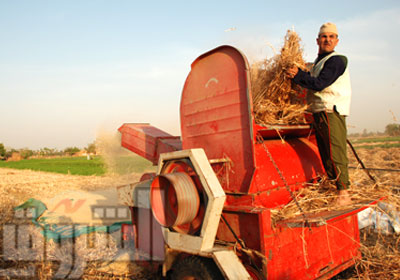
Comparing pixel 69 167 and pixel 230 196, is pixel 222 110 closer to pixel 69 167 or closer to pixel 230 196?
pixel 230 196

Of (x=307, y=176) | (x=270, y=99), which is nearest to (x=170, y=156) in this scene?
(x=270, y=99)

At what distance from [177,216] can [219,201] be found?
43 centimetres

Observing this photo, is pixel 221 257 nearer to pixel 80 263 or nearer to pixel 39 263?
pixel 80 263

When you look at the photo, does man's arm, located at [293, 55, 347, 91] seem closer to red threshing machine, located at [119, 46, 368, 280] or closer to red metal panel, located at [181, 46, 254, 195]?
red threshing machine, located at [119, 46, 368, 280]

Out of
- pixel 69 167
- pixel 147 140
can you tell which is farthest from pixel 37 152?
pixel 147 140

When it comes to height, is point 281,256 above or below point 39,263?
above

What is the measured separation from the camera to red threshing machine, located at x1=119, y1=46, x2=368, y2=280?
2656 millimetres

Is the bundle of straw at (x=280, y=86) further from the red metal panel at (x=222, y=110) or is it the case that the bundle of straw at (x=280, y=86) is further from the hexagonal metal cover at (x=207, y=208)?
the hexagonal metal cover at (x=207, y=208)

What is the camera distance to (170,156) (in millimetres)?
3096

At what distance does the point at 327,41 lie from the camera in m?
3.41

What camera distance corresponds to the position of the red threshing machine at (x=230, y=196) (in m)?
2.66

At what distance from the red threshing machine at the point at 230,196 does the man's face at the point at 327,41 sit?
0.94 m

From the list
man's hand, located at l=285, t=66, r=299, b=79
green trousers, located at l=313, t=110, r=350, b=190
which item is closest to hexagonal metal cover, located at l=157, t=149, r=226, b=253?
man's hand, located at l=285, t=66, r=299, b=79

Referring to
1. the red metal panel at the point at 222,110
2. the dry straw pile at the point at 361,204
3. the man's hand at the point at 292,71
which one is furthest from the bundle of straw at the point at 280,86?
the dry straw pile at the point at 361,204
